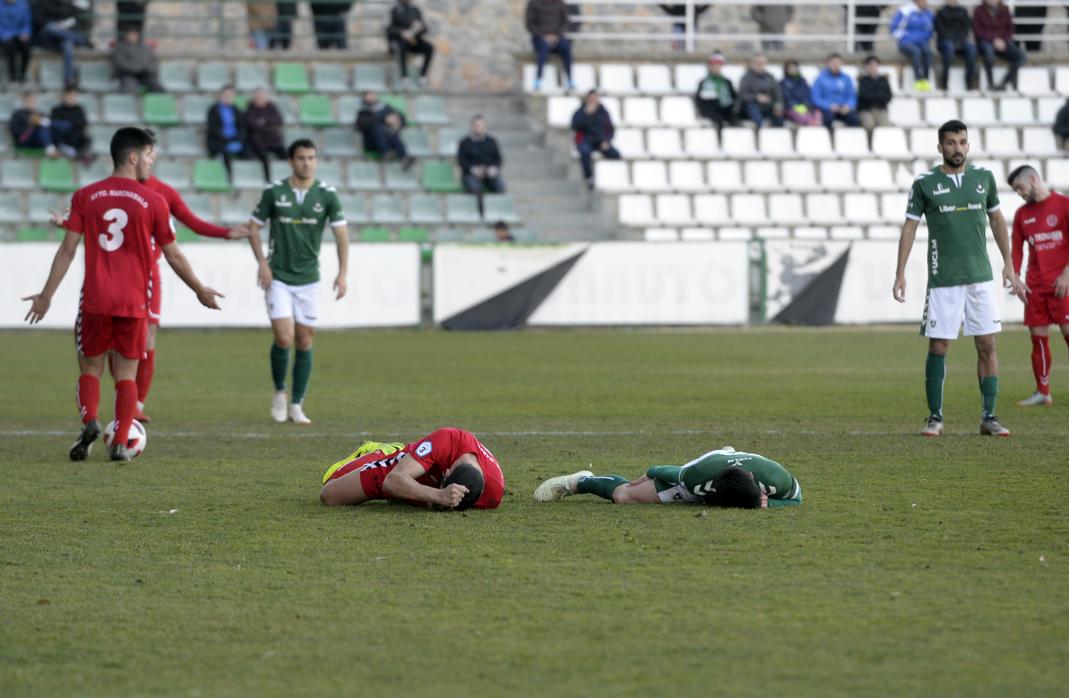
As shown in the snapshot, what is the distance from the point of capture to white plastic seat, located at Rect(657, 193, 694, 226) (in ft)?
85.7

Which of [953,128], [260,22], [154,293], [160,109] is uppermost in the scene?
[260,22]

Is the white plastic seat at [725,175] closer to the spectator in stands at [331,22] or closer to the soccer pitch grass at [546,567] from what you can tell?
the spectator in stands at [331,22]

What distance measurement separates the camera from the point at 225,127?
84.7 ft

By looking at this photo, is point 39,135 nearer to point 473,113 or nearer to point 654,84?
point 473,113

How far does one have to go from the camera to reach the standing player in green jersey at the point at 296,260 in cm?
1191

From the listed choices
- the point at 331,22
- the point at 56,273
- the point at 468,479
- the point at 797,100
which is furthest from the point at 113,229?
the point at 331,22

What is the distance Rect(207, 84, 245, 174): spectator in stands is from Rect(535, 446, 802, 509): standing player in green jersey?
19.5m

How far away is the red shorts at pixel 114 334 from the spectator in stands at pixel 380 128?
1750 cm

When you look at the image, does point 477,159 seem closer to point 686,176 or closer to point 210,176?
point 686,176

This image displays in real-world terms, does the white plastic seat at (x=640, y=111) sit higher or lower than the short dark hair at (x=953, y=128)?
lower

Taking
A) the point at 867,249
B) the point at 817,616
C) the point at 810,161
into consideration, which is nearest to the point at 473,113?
the point at 810,161

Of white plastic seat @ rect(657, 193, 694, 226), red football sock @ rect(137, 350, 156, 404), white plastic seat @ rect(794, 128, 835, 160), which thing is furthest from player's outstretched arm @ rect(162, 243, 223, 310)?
white plastic seat @ rect(794, 128, 835, 160)

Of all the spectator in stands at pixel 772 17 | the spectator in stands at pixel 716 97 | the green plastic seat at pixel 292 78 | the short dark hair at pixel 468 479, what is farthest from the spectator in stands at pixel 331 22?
the short dark hair at pixel 468 479

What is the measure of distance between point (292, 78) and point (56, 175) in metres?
5.09
